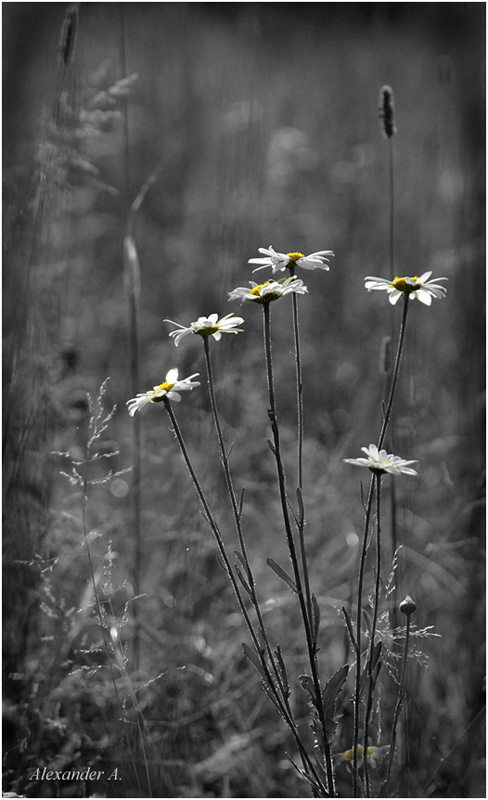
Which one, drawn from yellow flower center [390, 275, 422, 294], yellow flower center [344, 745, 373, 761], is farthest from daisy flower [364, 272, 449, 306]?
yellow flower center [344, 745, 373, 761]

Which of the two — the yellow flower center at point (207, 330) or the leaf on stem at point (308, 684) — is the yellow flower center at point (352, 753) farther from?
the yellow flower center at point (207, 330)

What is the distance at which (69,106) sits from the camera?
1467 mm

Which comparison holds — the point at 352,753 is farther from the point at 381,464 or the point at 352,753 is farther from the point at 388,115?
the point at 388,115

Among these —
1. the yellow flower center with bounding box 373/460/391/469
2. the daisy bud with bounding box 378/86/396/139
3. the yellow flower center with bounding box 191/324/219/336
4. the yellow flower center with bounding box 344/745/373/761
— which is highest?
the daisy bud with bounding box 378/86/396/139

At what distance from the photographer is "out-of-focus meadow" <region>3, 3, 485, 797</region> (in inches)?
51.5

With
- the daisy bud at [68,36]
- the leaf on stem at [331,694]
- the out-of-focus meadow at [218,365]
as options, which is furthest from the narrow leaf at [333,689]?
the daisy bud at [68,36]

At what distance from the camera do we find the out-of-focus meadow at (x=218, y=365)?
1309 millimetres

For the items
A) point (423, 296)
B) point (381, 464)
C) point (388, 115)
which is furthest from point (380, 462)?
point (388, 115)

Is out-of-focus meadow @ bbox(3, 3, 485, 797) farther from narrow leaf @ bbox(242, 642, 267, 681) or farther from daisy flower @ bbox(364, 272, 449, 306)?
daisy flower @ bbox(364, 272, 449, 306)

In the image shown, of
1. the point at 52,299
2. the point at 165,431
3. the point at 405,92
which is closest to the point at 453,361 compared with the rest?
the point at 165,431

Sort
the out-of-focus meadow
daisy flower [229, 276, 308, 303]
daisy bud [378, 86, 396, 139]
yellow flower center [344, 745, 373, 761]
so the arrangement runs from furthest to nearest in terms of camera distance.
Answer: the out-of-focus meadow < daisy bud [378, 86, 396, 139] < yellow flower center [344, 745, 373, 761] < daisy flower [229, 276, 308, 303]

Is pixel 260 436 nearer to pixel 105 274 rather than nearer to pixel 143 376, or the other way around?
pixel 143 376

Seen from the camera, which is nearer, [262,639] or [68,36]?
[68,36]

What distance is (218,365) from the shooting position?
1.69 meters
